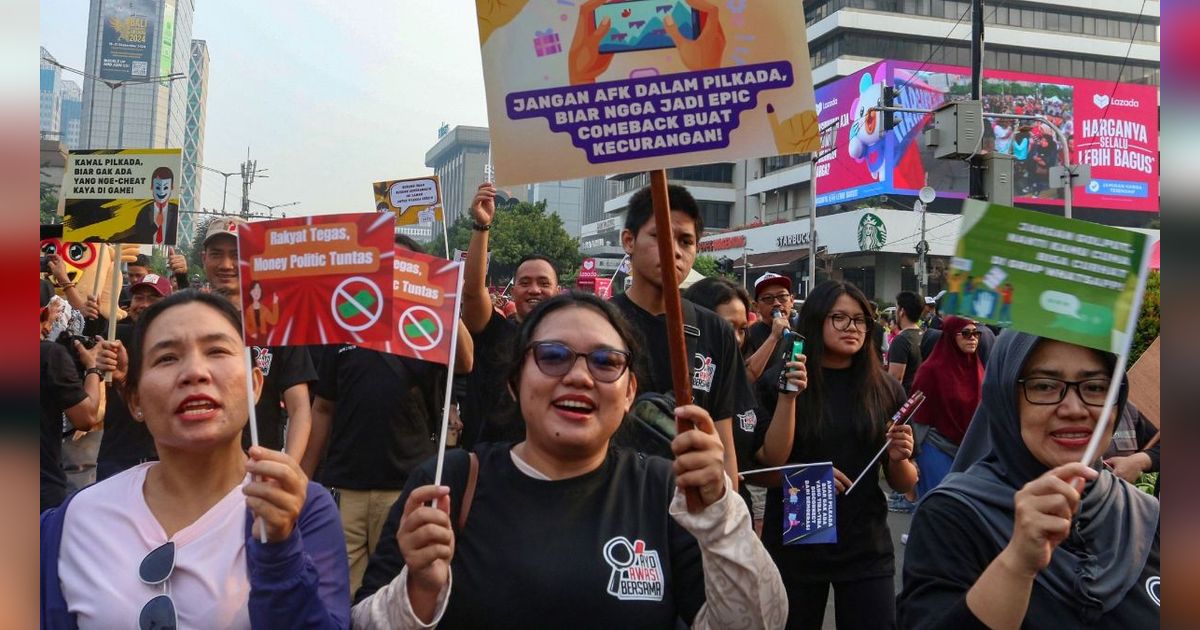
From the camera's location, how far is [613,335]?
93.3 inches

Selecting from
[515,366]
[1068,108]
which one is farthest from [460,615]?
[1068,108]

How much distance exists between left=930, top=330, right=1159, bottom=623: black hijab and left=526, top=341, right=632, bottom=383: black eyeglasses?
856 millimetres

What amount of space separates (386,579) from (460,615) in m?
0.22

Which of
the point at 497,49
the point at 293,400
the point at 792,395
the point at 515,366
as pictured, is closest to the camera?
the point at 497,49

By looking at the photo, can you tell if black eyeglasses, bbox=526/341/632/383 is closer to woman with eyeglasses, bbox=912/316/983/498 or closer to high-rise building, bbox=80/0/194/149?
woman with eyeglasses, bbox=912/316/983/498

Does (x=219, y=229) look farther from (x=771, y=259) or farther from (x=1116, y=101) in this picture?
(x=1116, y=101)

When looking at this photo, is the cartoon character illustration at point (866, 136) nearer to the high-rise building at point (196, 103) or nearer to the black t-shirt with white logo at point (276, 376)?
the black t-shirt with white logo at point (276, 376)

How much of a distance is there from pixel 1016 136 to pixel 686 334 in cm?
4762

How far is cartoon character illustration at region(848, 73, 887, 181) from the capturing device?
147 feet

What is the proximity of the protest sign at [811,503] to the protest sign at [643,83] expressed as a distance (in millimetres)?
1661

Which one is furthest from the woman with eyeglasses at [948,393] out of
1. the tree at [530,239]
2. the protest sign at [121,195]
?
the tree at [530,239]

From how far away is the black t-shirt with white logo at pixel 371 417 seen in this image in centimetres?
424

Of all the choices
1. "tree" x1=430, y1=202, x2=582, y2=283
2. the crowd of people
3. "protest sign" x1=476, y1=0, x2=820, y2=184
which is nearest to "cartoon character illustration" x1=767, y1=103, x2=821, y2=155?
"protest sign" x1=476, y1=0, x2=820, y2=184

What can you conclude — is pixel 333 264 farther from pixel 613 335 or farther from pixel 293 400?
pixel 293 400
